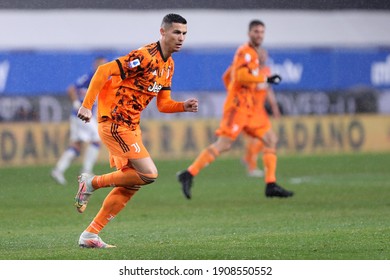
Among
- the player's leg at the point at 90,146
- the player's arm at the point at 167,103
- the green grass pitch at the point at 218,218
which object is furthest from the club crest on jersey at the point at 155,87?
the player's leg at the point at 90,146

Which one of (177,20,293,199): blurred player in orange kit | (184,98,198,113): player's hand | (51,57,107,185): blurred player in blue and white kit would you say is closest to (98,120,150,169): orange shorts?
(184,98,198,113): player's hand

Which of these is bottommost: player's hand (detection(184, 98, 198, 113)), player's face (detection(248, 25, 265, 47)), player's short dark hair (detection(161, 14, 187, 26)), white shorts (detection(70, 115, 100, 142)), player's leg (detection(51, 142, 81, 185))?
player's leg (detection(51, 142, 81, 185))

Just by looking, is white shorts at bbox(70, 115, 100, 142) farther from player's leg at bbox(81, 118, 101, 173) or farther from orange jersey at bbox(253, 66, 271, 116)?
orange jersey at bbox(253, 66, 271, 116)

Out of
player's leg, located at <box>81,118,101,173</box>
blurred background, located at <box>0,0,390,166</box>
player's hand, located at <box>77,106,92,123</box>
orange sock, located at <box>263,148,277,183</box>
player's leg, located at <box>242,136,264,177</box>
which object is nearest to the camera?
player's hand, located at <box>77,106,92,123</box>

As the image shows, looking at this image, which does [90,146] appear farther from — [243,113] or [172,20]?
[172,20]

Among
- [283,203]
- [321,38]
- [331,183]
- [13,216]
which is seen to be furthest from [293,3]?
[13,216]

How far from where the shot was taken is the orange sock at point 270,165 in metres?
16.4

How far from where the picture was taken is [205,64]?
2672 cm

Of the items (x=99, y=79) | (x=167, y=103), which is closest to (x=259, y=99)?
(x=167, y=103)

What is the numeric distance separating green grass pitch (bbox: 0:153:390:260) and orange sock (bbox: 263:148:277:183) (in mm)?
337

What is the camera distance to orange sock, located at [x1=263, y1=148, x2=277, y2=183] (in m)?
16.4

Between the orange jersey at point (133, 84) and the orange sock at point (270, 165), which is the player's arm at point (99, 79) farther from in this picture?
the orange sock at point (270, 165)

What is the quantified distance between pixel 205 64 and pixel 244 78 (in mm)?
10486

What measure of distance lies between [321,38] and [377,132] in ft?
10.2
